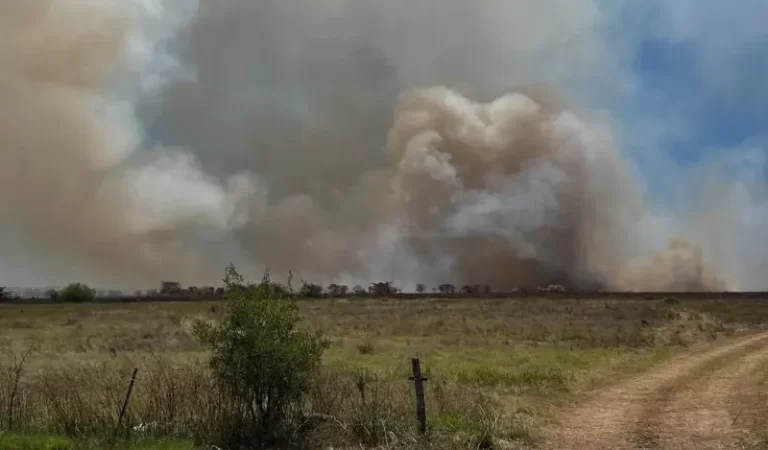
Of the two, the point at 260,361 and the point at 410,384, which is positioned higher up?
the point at 260,361

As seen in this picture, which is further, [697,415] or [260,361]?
[697,415]

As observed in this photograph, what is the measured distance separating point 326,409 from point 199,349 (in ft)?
63.8

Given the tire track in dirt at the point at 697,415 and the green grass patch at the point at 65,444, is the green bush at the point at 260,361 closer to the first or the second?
the green grass patch at the point at 65,444

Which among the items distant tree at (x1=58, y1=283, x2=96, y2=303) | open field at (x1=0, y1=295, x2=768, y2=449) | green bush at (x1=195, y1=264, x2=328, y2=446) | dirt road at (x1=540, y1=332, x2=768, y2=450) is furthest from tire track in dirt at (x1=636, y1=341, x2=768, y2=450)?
distant tree at (x1=58, y1=283, x2=96, y2=303)

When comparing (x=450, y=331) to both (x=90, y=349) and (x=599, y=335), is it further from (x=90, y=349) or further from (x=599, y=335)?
(x=90, y=349)

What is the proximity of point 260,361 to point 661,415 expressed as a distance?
9.47 metres

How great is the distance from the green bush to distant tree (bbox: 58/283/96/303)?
374ft

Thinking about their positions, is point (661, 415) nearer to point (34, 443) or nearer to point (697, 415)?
point (697, 415)

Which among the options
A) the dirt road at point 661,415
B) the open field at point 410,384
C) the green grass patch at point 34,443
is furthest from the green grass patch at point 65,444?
the dirt road at point 661,415

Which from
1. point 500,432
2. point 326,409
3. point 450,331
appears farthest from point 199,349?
point 500,432

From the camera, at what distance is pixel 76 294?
115500 mm

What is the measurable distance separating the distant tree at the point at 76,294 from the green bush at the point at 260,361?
113912mm

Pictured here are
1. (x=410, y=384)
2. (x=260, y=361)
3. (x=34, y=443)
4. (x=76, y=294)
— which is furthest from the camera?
(x=76, y=294)

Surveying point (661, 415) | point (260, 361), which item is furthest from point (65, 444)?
point (661, 415)
